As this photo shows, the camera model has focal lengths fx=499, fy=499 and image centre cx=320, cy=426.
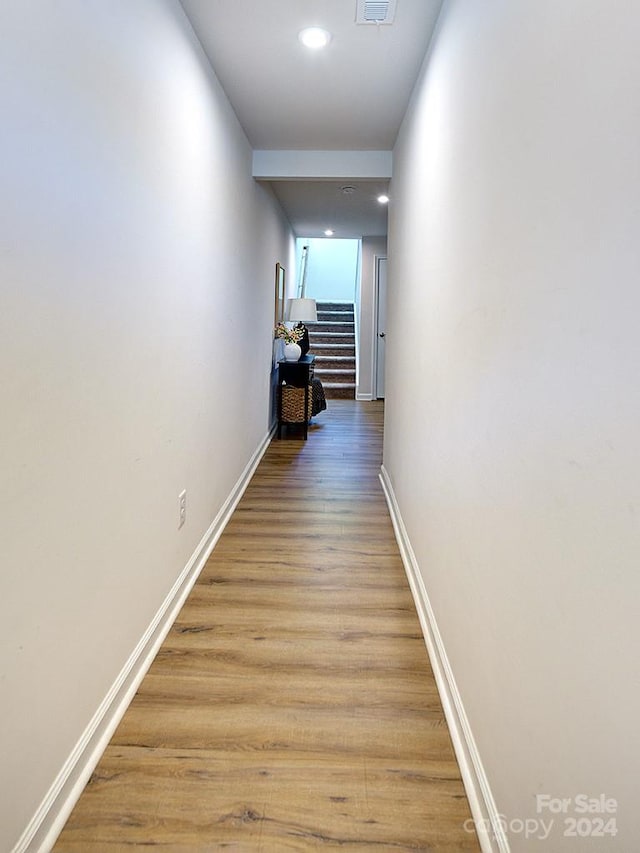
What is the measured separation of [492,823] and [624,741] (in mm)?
659

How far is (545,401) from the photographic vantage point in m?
0.90

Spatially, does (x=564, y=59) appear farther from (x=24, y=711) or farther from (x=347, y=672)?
(x=347, y=672)

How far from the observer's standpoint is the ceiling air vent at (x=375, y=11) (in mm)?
1869

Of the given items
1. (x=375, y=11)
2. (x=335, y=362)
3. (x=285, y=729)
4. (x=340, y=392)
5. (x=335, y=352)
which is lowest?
(x=285, y=729)

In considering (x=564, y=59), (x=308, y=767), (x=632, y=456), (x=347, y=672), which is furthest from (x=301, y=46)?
(x=308, y=767)

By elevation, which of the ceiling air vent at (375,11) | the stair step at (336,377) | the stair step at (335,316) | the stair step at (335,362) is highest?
the ceiling air vent at (375,11)

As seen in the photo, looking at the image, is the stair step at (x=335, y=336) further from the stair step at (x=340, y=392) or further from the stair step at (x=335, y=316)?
the stair step at (x=340, y=392)

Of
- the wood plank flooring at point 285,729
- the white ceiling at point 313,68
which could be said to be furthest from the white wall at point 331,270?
the wood plank flooring at point 285,729

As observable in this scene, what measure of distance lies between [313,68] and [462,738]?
110 inches

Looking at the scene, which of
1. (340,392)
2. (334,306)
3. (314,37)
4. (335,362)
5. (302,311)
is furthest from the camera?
(334,306)

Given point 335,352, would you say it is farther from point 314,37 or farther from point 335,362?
point 314,37

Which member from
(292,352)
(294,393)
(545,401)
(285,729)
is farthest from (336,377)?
(545,401)

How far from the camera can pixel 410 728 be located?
1.48 meters

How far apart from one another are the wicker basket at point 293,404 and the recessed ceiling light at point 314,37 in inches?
127
